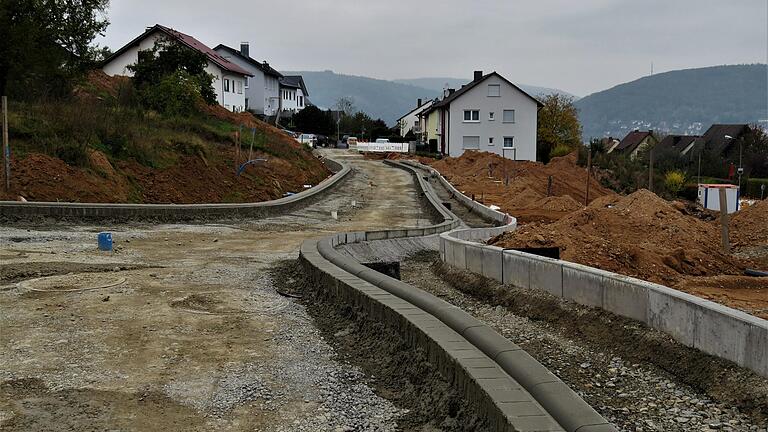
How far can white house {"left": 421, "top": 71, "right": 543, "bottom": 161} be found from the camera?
62.5 m

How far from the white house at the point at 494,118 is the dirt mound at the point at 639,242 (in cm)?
4563

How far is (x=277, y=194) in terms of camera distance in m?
27.4

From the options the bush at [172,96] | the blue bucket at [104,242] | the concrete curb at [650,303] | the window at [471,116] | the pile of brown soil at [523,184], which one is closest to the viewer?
the concrete curb at [650,303]

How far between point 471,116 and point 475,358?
5909cm

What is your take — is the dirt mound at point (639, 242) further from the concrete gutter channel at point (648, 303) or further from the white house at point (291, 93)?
the white house at point (291, 93)

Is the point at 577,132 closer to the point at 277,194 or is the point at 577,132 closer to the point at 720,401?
the point at 277,194

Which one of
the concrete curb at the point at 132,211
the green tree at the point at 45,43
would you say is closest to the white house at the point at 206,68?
the green tree at the point at 45,43

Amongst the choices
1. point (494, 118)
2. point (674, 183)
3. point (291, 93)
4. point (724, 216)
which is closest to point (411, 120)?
point (291, 93)

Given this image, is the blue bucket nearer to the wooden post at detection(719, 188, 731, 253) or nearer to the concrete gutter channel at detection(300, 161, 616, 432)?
the concrete gutter channel at detection(300, 161, 616, 432)

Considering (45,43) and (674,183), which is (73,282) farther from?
(674,183)

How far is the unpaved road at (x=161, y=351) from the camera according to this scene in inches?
205

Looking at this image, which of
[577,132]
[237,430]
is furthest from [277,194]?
[577,132]

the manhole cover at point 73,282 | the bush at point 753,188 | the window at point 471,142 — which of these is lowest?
the bush at point 753,188

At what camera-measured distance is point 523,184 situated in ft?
114
